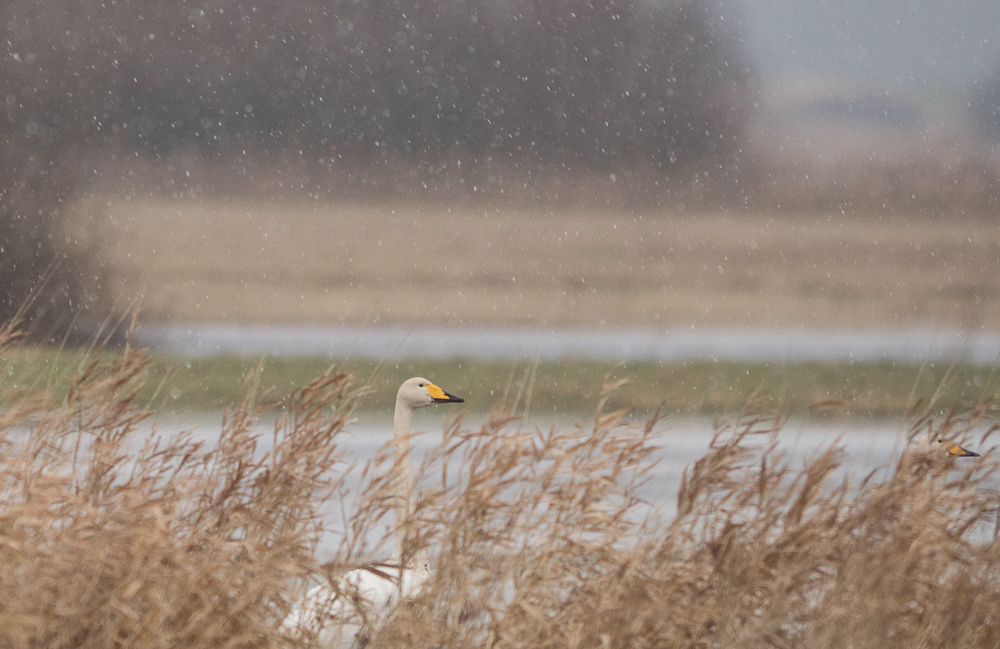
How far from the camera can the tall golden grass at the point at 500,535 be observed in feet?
12.6

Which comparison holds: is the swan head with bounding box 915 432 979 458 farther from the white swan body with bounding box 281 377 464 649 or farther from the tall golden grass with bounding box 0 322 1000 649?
the white swan body with bounding box 281 377 464 649

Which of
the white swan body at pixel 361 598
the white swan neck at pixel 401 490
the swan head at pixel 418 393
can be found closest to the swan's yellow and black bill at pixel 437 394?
the swan head at pixel 418 393

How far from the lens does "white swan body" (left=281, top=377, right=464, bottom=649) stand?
4055 mm

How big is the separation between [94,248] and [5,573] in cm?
1861

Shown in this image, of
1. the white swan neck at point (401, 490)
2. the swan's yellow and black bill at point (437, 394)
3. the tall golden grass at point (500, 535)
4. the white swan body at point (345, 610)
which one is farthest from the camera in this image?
the swan's yellow and black bill at point (437, 394)

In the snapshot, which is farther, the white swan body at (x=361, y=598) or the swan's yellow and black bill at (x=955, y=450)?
the swan's yellow and black bill at (x=955, y=450)

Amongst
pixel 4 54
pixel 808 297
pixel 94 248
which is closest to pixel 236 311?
pixel 4 54

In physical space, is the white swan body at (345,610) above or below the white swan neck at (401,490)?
below

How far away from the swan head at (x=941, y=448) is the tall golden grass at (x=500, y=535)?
0.25 feet

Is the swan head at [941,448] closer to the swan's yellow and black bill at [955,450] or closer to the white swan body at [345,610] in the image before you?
the swan's yellow and black bill at [955,450]

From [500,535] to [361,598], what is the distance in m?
0.56

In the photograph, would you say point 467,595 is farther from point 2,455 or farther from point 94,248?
point 94,248

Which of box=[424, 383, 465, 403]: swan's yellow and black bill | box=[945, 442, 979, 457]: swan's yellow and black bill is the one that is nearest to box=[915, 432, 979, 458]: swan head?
→ box=[945, 442, 979, 457]: swan's yellow and black bill

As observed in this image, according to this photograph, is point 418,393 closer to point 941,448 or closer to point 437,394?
point 437,394
